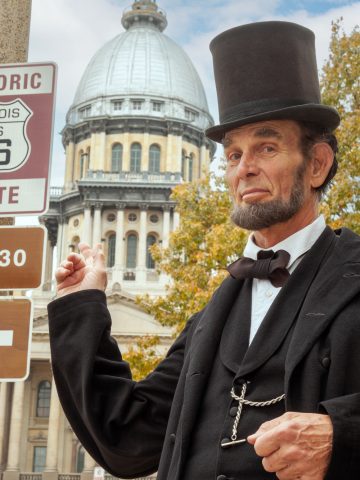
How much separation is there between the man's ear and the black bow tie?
317mm

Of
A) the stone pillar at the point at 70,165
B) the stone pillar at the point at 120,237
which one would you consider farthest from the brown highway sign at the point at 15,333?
the stone pillar at the point at 70,165

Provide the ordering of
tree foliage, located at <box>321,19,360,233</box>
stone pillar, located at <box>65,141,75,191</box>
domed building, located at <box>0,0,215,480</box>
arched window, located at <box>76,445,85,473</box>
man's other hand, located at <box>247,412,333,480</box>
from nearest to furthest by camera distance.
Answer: man's other hand, located at <box>247,412,333,480</box> < tree foliage, located at <box>321,19,360,233</box> < arched window, located at <box>76,445,85,473</box> < domed building, located at <box>0,0,215,480</box> < stone pillar, located at <box>65,141,75,191</box>

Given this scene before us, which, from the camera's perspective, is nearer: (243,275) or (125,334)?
(243,275)

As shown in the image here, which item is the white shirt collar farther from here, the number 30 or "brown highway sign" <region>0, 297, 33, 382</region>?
the number 30

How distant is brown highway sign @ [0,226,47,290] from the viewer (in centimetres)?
452

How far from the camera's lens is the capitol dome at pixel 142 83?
8881 cm

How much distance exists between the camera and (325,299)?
2736 millimetres

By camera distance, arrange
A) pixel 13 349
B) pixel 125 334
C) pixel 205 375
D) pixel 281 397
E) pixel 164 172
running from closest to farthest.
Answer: pixel 281 397 < pixel 205 375 < pixel 13 349 < pixel 125 334 < pixel 164 172

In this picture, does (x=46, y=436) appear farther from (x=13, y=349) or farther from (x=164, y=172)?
(x=13, y=349)

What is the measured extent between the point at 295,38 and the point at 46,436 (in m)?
69.0

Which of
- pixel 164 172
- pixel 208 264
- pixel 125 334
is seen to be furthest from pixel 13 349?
pixel 164 172

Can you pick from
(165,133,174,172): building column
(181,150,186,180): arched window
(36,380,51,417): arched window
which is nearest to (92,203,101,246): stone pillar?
(165,133,174,172): building column

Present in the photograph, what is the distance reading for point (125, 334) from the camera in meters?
62.3

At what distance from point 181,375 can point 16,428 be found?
6627cm
